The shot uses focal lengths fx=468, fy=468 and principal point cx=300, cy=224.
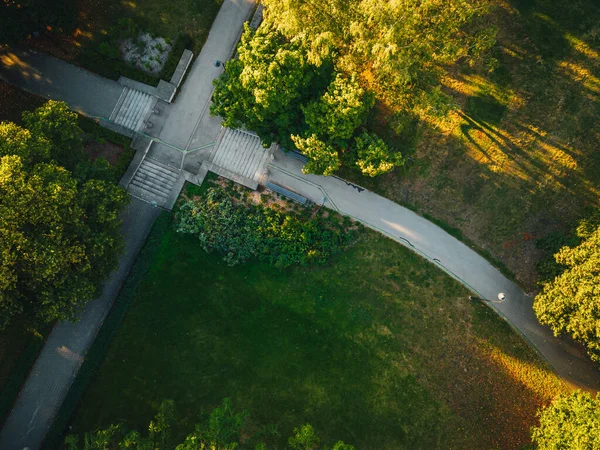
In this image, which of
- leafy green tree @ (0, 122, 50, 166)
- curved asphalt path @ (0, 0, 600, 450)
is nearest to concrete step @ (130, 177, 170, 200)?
curved asphalt path @ (0, 0, 600, 450)

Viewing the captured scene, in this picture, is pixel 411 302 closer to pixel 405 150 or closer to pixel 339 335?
pixel 339 335

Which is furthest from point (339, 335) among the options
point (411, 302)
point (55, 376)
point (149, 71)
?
point (149, 71)

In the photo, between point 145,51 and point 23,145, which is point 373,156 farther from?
point 23,145

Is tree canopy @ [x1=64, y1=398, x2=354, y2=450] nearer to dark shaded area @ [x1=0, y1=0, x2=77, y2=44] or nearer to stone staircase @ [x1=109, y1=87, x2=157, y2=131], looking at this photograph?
stone staircase @ [x1=109, y1=87, x2=157, y2=131]

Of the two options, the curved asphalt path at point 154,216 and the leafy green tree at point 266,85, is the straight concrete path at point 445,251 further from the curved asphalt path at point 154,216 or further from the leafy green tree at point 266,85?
the leafy green tree at point 266,85

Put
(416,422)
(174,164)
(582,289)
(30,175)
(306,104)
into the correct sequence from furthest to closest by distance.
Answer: (174,164) < (416,422) < (306,104) < (582,289) < (30,175)

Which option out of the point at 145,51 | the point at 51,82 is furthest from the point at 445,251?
the point at 51,82
